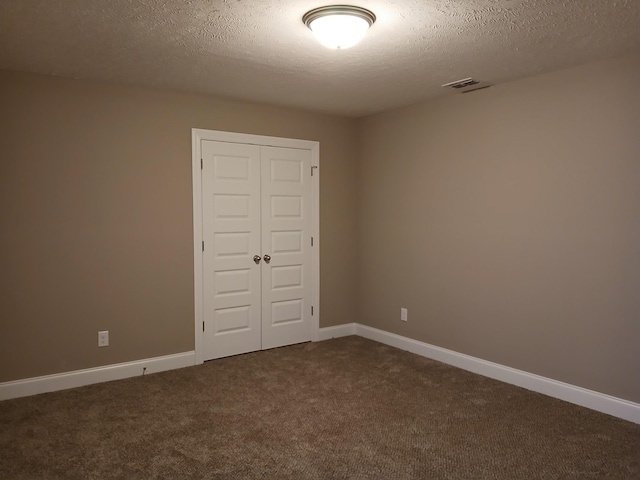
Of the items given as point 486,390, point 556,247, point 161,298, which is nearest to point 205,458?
point 161,298

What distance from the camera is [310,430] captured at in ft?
10.3

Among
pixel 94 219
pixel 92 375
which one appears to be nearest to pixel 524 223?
pixel 94 219

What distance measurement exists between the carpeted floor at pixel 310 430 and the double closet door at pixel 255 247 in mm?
626

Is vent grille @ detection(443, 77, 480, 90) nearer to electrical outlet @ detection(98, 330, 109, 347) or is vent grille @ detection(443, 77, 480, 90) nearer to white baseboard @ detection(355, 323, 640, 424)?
white baseboard @ detection(355, 323, 640, 424)

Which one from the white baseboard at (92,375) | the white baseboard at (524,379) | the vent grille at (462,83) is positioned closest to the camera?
the white baseboard at (524,379)

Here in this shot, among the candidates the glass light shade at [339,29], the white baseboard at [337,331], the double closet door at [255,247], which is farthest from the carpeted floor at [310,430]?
the glass light shade at [339,29]

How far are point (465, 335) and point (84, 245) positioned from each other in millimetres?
3391

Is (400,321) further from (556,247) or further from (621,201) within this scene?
(621,201)

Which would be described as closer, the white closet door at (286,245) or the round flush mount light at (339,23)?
the round flush mount light at (339,23)

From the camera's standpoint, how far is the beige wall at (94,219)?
3.69m

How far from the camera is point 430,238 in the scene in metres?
4.69

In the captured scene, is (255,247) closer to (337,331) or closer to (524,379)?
(337,331)

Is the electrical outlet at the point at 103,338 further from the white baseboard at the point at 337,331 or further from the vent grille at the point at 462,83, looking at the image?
the vent grille at the point at 462,83

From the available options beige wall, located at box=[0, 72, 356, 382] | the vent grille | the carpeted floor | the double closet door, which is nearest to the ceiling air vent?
the vent grille
